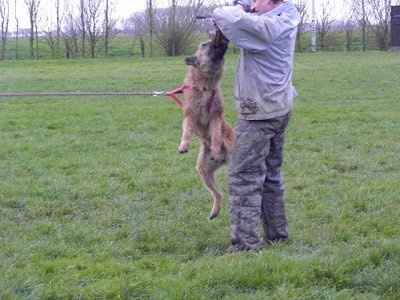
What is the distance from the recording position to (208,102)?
18.6ft

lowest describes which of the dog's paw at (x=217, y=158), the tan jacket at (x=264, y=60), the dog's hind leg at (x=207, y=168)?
the dog's hind leg at (x=207, y=168)

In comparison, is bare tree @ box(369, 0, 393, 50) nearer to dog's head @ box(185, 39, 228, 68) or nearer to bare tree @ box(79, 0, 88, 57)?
bare tree @ box(79, 0, 88, 57)

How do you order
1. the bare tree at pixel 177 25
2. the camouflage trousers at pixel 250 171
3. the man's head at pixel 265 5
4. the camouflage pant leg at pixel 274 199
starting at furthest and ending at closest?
1. the bare tree at pixel 177 25
2. the camouflage pant leg at pixel 274 199
3. the camouflage trousers at pixel 250 171
4. the man's head at pixel 265 5

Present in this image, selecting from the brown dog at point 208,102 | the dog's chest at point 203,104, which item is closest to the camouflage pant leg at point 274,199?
the brown dog at point 208,102

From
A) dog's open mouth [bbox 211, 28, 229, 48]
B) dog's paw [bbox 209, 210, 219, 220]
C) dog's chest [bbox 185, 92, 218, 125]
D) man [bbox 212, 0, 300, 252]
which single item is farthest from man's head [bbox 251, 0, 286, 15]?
dog's paw [bbox 209, 210, 219, 220]

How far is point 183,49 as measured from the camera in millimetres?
43500

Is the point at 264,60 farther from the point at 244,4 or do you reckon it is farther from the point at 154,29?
the point at 154,29

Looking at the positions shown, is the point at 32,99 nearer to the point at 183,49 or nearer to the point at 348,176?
the point at 348,176

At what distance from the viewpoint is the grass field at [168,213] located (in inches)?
179

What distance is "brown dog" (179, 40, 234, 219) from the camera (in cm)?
565

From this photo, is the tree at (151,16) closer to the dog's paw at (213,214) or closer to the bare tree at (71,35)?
the bare tree at (71,35)

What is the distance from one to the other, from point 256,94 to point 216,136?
2.44 ft

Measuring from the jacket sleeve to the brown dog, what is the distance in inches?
26.8

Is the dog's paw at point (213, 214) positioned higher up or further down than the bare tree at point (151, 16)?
further down
